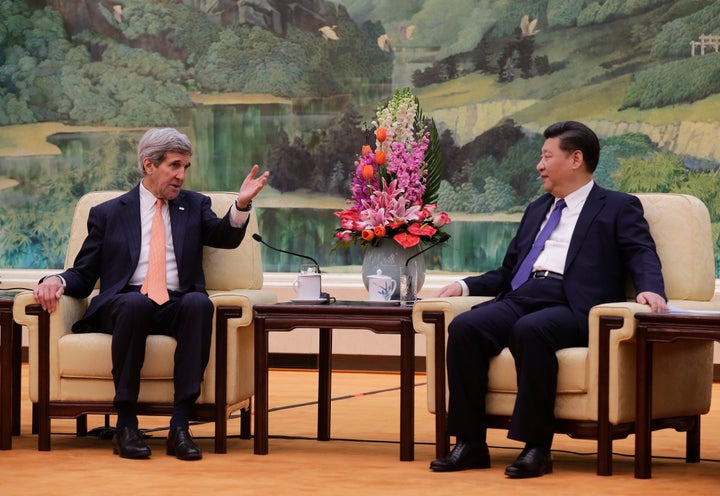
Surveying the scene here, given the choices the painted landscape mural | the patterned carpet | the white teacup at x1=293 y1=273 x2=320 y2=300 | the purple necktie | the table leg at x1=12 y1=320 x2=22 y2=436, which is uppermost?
the painted landscape mural

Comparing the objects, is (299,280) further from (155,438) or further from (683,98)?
(683,98)

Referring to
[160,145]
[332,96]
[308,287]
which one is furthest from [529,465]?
[332,96]

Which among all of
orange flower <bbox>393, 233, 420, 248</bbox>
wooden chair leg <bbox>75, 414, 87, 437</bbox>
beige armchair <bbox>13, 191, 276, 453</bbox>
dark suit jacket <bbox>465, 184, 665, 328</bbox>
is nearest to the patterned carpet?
wooden chair leg <bbox>75, 414, 87, 437</bbox>

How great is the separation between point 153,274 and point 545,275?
4.58ft

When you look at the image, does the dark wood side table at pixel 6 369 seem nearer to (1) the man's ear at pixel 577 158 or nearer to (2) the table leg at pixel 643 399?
(1) the man's ear at pixel 577 158

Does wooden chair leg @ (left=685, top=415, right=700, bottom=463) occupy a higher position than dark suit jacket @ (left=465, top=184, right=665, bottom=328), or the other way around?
dark suit jacket @ (left=465, top=184, right=665, bottom=328)

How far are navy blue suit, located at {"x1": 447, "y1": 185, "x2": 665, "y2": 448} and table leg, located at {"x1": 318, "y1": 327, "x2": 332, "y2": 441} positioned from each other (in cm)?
77

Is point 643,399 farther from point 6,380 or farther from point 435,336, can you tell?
point 6,380

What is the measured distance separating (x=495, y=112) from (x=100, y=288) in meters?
3.50

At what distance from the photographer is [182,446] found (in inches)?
157

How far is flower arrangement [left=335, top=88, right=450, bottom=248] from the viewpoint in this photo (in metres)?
4.37

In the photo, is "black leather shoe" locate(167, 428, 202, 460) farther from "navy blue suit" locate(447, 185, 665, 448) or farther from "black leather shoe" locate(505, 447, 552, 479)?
"black leather shoe" locate(505, 447, 552, 479)

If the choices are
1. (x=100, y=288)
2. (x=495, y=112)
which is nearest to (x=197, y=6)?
(x=495, y=112)

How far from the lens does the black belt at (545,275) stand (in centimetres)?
405
